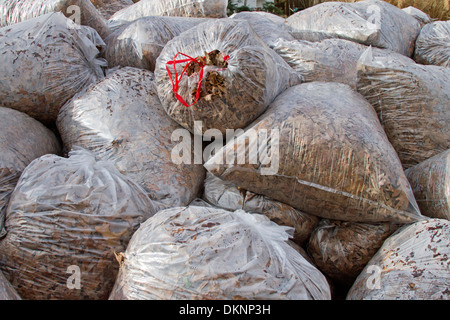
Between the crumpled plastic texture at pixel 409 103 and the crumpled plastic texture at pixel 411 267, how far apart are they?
589mm

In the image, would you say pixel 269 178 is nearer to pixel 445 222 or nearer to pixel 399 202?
pixel 399 202

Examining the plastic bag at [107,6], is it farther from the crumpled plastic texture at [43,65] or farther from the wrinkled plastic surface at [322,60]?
the wrinkled plastic surface at [322,60]

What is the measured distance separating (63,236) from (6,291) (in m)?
0.25

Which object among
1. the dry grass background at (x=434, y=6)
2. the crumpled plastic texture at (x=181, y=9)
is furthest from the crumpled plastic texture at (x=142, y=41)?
the dry grass background at (x=434, y=6)

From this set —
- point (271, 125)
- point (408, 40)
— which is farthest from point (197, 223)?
point (408, 40)

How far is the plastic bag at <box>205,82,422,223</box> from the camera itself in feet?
5.84

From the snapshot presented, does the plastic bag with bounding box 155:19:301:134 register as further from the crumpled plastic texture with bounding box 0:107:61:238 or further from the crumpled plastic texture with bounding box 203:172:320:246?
the crumpled plastic texture with bounding box 0:107:61:238

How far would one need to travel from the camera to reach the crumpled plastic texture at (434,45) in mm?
2877

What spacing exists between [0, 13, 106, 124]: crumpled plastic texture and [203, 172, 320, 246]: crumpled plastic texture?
1025mm

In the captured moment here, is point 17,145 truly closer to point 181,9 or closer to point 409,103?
point 181,9

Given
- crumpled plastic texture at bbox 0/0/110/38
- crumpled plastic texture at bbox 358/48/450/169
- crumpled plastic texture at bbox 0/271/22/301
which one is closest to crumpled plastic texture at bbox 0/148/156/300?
crumpled plastic texture at bbox 0/271/22/301

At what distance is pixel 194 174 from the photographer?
2.07 meters

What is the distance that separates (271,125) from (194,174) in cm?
48

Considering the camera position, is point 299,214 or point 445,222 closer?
point 445,222
